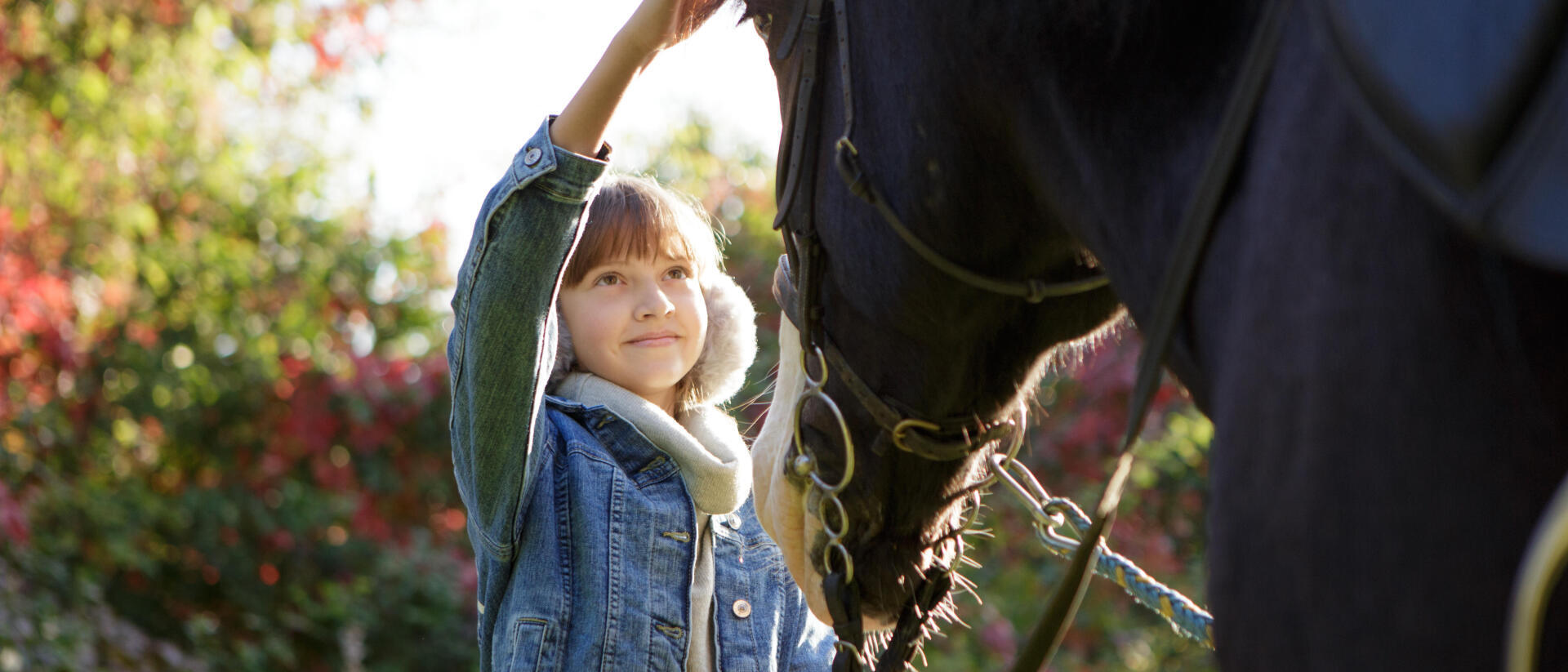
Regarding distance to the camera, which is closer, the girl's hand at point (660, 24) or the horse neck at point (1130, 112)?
the horse neck at point (1130, 112)

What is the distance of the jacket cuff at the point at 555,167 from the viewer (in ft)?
5.25

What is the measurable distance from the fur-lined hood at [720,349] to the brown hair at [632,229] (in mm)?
96

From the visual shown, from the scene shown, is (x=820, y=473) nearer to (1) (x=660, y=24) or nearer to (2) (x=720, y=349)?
(1) (x=660, y=24)

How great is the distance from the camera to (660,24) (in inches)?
57.8

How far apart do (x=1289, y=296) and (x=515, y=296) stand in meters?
1.08

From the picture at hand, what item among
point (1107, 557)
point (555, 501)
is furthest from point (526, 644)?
point (1107, 557)

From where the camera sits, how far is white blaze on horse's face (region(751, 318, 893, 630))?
4.99 feet

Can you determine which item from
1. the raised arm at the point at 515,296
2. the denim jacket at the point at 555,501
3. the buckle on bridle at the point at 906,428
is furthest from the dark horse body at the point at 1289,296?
the denim jacket at the point at 555,501

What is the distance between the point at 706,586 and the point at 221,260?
5.17 metres

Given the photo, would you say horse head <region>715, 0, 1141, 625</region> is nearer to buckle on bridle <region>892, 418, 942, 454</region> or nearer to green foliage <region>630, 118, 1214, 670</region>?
buckle on bridle <region>892, 418, 942, 454</region>

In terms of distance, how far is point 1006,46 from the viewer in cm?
110

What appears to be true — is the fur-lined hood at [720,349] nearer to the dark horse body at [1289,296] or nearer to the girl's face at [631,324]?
the girl's face at [631,324]

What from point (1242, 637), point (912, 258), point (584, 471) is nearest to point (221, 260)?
point (584, 471)

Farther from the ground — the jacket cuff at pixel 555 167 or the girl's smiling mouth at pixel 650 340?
the jacket cuff at pixel 555 167
